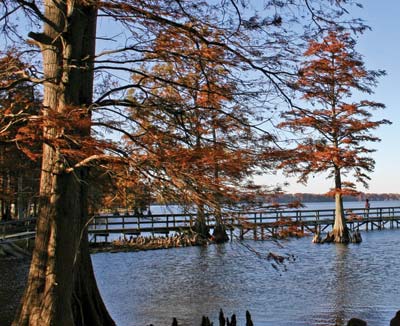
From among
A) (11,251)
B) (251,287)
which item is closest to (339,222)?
(251,287)

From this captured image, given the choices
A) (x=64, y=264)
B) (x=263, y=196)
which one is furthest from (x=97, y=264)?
(x=263, y=196)

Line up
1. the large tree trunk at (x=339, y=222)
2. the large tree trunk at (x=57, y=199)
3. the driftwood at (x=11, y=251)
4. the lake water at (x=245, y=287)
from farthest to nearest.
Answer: the large tree trunk at (x=339, y=222), the driftwood at (x=11, y=251), the lake water at (x=245, y=287), the large tree trunk at (x=57, y=199)

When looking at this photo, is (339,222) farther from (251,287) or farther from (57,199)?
(57,199)

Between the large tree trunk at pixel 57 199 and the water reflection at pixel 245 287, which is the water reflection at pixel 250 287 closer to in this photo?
the water reflection at pixel 245 287

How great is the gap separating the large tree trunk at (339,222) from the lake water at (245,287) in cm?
520

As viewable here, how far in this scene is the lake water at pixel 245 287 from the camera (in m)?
10.5

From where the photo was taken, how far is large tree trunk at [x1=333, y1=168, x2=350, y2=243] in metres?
28.1

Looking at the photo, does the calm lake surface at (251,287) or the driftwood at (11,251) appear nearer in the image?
the calm lake surface at (251,287)

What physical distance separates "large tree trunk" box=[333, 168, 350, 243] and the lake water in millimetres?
5204

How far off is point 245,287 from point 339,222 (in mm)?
16199

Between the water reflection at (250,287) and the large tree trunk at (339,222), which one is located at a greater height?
the large tree trunk at (339,222)

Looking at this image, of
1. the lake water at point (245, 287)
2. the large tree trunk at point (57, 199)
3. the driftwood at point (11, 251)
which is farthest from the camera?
the driftwood at point (11, 251)

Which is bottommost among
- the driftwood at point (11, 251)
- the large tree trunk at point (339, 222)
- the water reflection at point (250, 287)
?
the water reflection at point (250, 287)

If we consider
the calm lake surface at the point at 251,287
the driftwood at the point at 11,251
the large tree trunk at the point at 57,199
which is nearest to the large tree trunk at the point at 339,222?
the calm lake surface at the point at 251,287
